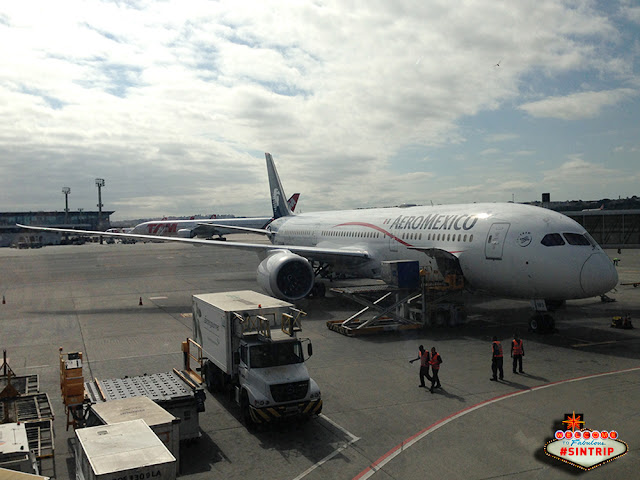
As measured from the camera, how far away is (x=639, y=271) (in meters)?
43.1

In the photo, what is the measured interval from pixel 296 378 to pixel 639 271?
1566 inches

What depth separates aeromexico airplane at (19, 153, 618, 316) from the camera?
1969cm

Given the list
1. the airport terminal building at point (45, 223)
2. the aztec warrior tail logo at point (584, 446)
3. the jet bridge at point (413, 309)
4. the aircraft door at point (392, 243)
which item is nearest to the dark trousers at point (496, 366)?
the aztec warrior tail logo at point (584, 446)

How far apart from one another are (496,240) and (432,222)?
176 inches

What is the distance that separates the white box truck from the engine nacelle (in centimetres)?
1016

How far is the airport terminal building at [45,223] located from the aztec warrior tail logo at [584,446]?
118m

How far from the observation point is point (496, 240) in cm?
2131

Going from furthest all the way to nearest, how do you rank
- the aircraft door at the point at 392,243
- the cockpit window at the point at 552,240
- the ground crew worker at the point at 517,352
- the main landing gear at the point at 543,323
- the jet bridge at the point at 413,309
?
the aircraft door at the point at 392,243
the jet bridge at the point at 413,309
the main landing gear at the point at 543,323
the cockpit window at the point at 552,240
the ground crew worker at the point at 517,352

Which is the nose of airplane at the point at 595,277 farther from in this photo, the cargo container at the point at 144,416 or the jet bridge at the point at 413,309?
the cargo container at the point at 144,416

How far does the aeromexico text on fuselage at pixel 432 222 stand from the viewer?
23.3 metres

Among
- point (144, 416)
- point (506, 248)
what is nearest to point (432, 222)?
point (506, 248)

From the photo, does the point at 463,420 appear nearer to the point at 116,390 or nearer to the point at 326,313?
the point at 116,390

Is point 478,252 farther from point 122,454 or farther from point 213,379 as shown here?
point 122,454

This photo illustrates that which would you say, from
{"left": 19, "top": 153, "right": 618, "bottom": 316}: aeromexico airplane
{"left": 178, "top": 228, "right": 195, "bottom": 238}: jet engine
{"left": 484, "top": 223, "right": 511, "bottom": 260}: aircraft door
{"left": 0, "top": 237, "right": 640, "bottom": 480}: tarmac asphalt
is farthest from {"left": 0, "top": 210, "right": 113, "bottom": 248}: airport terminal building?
{"left": 484, "top": 223, "right": 511, "bottom": 260}: aircraft door
